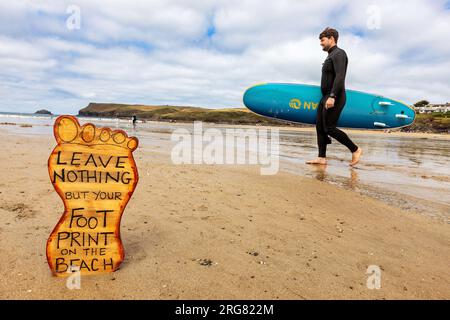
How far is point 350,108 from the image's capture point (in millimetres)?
7430

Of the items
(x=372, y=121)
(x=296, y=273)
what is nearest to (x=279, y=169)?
→ (x=372, y=121)

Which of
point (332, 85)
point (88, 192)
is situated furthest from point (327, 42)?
point (88, 192)

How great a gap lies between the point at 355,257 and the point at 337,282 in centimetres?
45

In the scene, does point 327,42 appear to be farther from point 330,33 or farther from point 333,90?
point 333,90

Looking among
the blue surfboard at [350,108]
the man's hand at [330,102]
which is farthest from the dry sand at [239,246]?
the blue surfboard at [350,108]

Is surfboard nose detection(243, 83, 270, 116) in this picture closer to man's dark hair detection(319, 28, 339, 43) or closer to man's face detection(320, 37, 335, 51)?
man's face detection(320, 37, 335, 51)

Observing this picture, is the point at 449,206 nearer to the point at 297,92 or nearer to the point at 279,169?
the point at 279,169

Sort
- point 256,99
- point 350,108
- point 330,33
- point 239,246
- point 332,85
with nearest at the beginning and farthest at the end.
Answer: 1. point 239,246
2. point 330,33
3. point 332,85
4. point 350,108
5. point 256,99

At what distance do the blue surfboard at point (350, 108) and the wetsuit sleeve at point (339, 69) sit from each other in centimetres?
161

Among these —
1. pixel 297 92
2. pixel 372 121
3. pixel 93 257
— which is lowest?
pixel 93 257

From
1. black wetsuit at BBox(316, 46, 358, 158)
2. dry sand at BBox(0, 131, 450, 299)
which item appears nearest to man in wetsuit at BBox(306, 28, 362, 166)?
black wetsuit at BBox(316, 46, 358, 158)

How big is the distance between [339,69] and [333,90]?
1.32 feet

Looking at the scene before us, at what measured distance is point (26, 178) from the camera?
4.11 meters

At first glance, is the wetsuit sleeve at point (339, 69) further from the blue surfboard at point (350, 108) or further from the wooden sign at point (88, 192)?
the wooden sign at point (88, 192)
